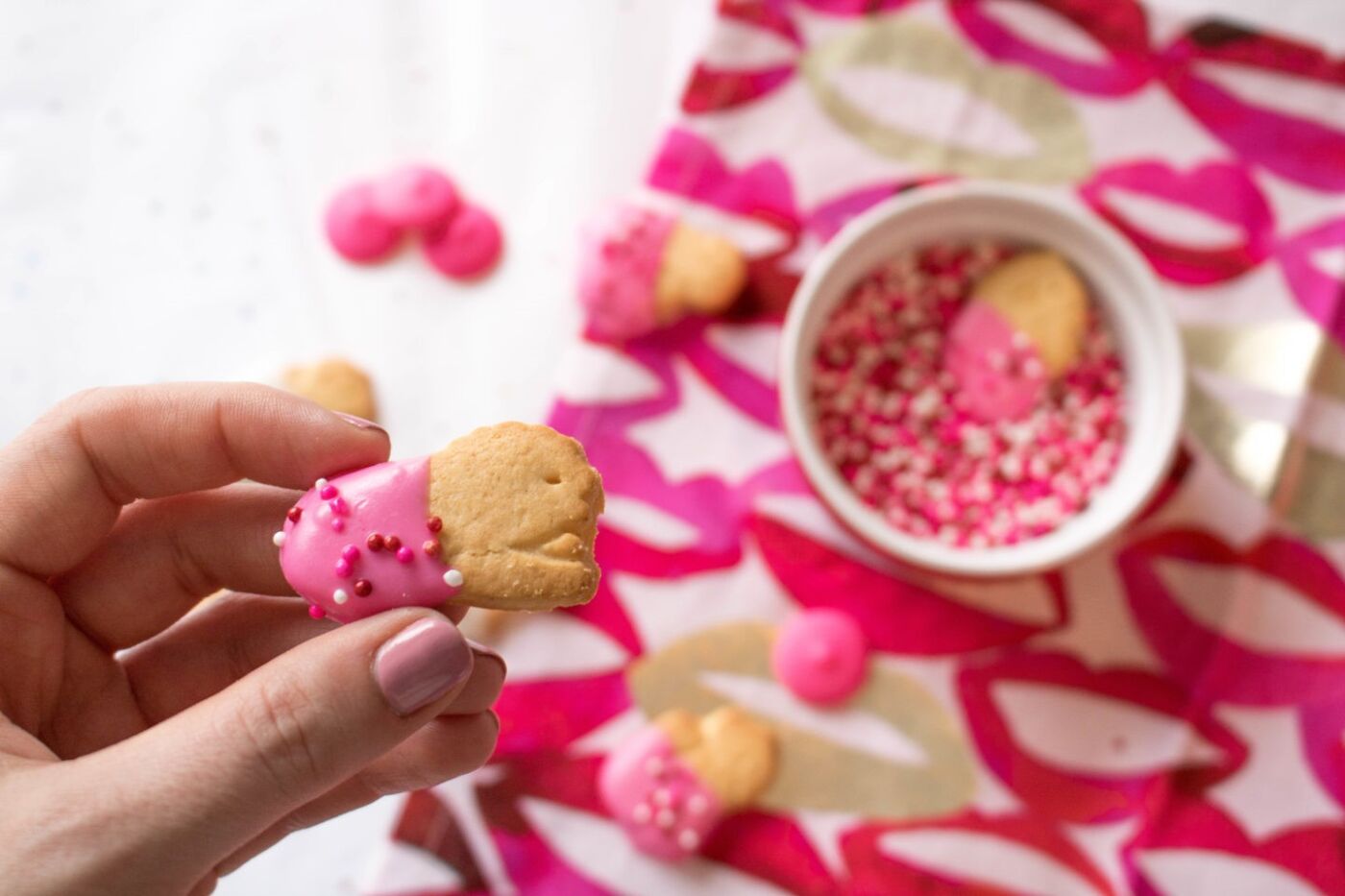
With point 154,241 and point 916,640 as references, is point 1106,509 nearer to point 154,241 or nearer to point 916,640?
point 916,640

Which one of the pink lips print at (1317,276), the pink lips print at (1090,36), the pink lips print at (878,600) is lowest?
the pink lips print at (878,600)

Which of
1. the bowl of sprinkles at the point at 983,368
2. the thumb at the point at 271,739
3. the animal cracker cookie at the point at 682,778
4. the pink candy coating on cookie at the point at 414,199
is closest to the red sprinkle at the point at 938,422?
the bowl of sprinkles at the point at 983,368

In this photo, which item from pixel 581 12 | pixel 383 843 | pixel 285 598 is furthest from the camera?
pixel 581 12

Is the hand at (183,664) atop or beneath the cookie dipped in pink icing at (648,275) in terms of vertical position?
beneath

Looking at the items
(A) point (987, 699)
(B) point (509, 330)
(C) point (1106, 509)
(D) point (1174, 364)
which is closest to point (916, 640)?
(A) point (987, 699)

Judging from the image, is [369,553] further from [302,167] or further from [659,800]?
[302,167]

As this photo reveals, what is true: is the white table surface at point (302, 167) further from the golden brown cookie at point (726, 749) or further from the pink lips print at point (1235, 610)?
the pink lips print at point (1235, 610)
